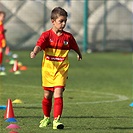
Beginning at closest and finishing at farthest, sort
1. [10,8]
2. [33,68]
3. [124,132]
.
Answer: [124,132] → [33,68] → [10,8]

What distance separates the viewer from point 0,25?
20656mm

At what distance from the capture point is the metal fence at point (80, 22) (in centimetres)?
3234

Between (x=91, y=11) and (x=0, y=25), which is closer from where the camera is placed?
(x=0, y=25)

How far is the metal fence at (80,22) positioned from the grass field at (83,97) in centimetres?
A: 722

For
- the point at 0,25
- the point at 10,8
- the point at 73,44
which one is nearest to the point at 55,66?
the point at 73,44

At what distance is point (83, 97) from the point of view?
13820 millimetres

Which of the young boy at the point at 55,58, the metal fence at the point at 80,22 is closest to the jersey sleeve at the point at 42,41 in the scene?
the young boy at the point at 55,58

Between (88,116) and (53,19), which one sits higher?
(53,19)

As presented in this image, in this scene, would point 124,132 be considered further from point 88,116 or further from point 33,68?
point 33,68

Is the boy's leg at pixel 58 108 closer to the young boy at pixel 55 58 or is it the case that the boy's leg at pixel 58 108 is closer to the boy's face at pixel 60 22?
the young boy at pixel 55 58

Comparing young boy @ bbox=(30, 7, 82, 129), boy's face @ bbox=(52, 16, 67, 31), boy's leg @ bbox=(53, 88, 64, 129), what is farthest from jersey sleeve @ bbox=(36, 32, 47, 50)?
boy's leg @ bbox=(53, 88, 64, 129)

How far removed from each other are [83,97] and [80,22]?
19.3m

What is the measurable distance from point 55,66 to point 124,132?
4.31 feet

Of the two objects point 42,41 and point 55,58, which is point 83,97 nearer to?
point 55,58
